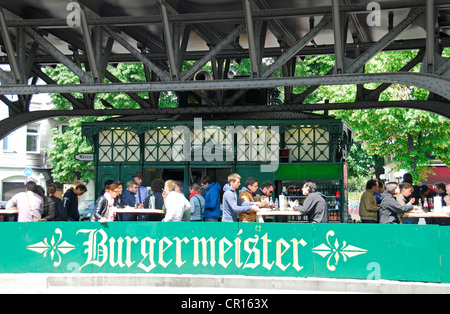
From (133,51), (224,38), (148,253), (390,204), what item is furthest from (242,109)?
(148,253)

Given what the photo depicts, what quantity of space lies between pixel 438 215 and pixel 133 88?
692 cm

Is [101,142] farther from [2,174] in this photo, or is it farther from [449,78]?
[2,174]

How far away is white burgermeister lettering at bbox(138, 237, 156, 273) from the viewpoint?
1166 centimetres

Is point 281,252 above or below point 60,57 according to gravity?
below

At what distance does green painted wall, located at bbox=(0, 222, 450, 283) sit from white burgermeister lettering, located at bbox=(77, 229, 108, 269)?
0.02 metres

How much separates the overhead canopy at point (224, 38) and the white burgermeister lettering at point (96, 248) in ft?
8.97

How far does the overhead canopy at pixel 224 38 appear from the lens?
1112cm

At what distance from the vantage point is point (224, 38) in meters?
12.8

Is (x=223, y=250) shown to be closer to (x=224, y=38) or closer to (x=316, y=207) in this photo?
(x=316, y=207)

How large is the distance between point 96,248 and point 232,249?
2615 mm

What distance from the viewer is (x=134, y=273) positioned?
11.7 m

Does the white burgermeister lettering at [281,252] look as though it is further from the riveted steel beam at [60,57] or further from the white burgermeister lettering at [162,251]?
the riveted steel beam at [60,57]

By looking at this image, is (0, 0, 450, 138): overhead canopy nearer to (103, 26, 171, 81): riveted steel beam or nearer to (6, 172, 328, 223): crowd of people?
(103, 26, 171, 81): riveted steel beam

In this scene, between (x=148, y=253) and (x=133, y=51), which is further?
(x=133, y=51)
